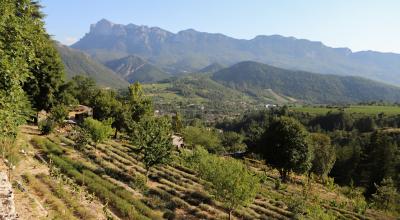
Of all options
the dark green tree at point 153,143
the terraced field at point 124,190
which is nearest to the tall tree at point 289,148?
the terraced field at point 124,190

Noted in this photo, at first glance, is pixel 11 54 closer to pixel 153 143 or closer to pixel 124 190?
pixel 124 190

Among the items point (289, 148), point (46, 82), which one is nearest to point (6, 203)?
point (46, 82)

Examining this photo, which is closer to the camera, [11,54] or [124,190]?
[11,54]

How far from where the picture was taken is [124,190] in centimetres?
2975

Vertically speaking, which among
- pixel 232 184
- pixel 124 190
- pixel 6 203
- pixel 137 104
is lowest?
pixel 124 190

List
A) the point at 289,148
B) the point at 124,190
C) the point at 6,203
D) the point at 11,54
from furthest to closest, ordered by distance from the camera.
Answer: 1. the point at 289,148
2. the point at 124,190
3. the point at 11,54
4. the point at 6,203

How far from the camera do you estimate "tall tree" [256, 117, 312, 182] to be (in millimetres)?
52500

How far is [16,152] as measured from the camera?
28.2 metres

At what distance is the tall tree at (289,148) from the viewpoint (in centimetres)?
5250

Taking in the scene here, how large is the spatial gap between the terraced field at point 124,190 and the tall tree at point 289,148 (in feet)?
17.4

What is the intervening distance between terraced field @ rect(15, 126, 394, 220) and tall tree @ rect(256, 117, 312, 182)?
5291mm

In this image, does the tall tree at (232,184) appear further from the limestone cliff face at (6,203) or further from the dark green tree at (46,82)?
the dark green tree at (46,82)

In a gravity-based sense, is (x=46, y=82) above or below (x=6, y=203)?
above

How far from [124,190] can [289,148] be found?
30.5 m
